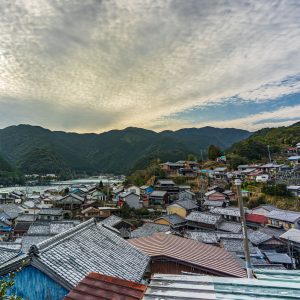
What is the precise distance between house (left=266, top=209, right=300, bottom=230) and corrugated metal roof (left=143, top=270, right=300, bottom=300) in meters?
31.4

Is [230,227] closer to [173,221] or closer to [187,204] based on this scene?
[173,221]

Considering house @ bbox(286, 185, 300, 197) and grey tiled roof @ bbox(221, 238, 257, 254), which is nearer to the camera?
grey tiled roof @ bbox(221, 238, 257, 254)

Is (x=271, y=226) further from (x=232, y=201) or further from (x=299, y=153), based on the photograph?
(x=299, y=153)

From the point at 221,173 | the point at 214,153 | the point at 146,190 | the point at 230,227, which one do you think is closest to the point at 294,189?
the point at 230,227

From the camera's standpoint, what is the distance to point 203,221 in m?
35.2

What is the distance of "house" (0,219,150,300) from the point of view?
6.16 metres

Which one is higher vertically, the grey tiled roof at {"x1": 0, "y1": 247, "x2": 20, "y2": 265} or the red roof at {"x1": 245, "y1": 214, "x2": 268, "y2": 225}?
the grey tiled roof at {"x1": 0, "y1": 247, "x2": 20, "y2": 265}

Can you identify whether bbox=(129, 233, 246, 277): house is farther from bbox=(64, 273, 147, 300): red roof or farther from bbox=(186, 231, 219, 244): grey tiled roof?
bbox=(186, 231, 219, 244): grey tiled roof

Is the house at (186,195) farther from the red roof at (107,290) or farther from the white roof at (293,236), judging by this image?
the red roof at (107,290)

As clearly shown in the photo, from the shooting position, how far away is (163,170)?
229 ft

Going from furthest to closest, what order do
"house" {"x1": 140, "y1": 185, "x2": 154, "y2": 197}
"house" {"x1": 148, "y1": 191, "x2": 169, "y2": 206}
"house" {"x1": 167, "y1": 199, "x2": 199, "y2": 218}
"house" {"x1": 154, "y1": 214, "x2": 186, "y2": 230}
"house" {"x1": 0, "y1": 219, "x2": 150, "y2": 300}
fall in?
1. "house" {"x1": 140, "y1": 185, "x2": 154, "y2": 197}
2. "house" {"x1": 148, "y1": 191, "x2": 169, "y2": 206}
3. "house" {"x1": 167, "y1": 199, "x2": 199, "y2": 218}
4. "house" {"x1": 154, "y1": 214, "x2": 186, "y2": 230}
5. "house" {"x1": 0, "y1": 219, "x2": 150, "y2": 300}

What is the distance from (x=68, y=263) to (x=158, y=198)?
46.1 m

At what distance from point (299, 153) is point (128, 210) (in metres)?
46.1

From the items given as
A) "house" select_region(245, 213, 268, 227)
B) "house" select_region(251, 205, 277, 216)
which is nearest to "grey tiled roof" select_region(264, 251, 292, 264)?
"house" select_region(245, 213, 268, 227)
